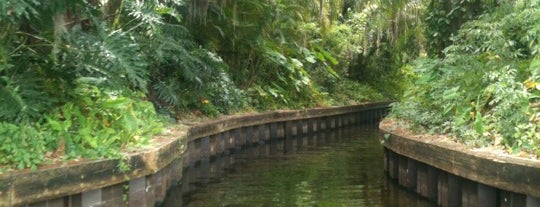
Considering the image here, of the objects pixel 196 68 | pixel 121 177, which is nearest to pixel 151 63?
pixel 196 68

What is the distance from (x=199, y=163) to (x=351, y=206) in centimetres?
493

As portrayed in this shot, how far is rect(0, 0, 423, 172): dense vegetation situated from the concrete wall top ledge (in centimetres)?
404

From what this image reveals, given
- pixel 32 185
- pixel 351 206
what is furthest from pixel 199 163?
pixel 32 185

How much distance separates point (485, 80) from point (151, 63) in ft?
20.5

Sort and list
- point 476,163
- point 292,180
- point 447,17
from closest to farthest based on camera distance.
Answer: point 476,163 → point 292,180 → point 447,17

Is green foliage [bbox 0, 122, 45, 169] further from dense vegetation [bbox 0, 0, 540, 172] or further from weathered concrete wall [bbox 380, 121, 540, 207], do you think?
weathered concrete wall [bbox 380, 121, 540, 207]

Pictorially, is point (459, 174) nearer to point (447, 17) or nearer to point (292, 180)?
point (292, 180)

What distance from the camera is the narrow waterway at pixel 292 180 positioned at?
9.19 meters

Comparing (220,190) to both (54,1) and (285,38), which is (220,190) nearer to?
(54,1)

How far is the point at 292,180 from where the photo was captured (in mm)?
11062

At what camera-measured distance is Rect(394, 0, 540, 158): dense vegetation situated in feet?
25.2

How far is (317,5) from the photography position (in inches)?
738

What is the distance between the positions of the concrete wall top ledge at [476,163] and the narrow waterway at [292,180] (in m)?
0.83

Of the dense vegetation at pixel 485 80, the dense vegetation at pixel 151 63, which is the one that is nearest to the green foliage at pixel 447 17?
the dense vegetation at pixel 485 80
